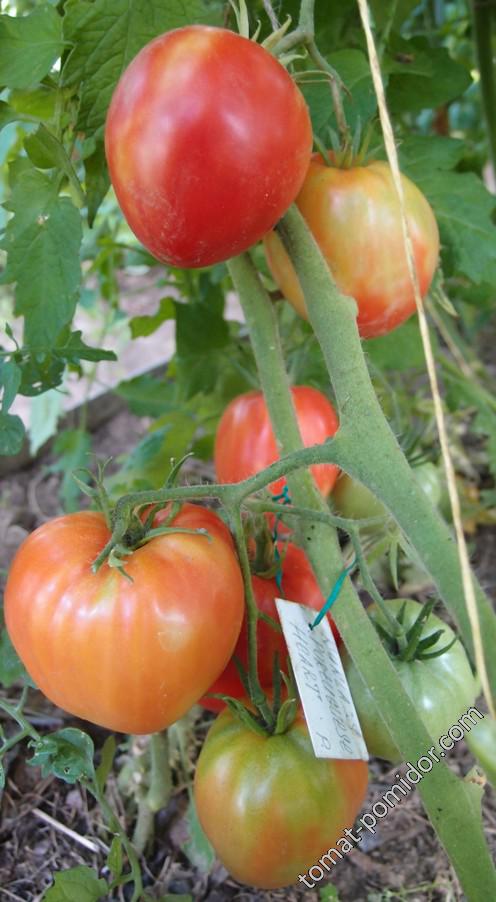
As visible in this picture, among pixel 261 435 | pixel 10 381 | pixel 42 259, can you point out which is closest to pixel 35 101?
pixel 42 259

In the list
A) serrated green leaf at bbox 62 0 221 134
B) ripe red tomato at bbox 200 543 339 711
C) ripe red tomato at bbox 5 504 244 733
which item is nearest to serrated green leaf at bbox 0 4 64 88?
serrated green leaf at bbox 62 0 221 134

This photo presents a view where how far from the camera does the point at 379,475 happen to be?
0.63 m

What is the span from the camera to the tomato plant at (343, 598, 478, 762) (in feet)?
2.56

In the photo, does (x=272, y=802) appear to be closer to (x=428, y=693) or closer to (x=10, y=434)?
(x=428, y=693)

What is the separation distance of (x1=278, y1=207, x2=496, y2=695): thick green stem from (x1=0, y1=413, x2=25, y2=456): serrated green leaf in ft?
0.92

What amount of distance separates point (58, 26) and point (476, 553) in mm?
1087

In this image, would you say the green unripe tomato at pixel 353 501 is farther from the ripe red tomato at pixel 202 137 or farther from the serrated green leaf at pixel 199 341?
the ripe red tomato at pixel 202 137

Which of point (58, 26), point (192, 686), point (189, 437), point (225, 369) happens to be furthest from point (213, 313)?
point (192, 686)

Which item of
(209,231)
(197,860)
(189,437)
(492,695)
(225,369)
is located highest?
(209,231)

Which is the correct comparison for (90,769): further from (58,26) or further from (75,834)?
(58,26)

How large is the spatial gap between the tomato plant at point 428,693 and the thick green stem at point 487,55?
100 cm

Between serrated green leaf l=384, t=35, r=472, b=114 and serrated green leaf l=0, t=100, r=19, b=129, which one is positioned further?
serrated green leaf l=384, t=35, r=472, b=114

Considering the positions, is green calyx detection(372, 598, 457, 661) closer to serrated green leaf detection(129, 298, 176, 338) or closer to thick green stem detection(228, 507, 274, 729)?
thick green stem detection(228, 507, 274, 729)

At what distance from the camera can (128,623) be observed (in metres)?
0.62
